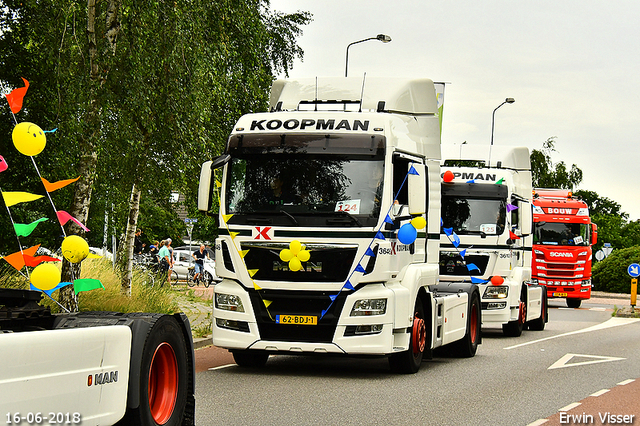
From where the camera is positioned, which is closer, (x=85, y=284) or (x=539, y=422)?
(x=85, y=284)

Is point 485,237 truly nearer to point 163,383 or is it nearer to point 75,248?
point 163,383

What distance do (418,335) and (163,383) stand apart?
19.4ft

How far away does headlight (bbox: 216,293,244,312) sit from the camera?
1120 cm

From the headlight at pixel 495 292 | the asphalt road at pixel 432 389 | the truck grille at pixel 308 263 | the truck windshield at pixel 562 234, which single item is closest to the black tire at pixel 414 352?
the asphalt road at pixel 432 389

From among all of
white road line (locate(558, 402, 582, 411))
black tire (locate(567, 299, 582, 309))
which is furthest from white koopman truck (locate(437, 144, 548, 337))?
black tire (locate(567, 299, 582, 309))

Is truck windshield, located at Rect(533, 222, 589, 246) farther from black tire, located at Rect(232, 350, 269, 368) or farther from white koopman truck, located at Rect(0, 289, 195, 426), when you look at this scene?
white koopman truck, located at Rect(0, 289, 195, 426)

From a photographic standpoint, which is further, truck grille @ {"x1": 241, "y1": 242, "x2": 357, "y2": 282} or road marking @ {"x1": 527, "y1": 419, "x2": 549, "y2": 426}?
truck grille @ {"x1": 241, "y1": 242, "x2": 357, "y2": 282}

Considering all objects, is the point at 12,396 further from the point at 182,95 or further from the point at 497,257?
the point at 497,257

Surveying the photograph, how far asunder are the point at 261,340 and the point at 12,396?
6.71 metres

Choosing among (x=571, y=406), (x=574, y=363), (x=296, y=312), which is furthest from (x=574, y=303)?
(x=571, y=406)

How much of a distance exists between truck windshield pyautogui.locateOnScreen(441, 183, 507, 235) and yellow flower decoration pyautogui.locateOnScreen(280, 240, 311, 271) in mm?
6801

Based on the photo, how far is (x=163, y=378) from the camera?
6387 mm

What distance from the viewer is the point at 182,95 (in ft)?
45.9

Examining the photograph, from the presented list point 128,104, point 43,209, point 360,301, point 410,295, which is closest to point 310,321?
point 360,301
